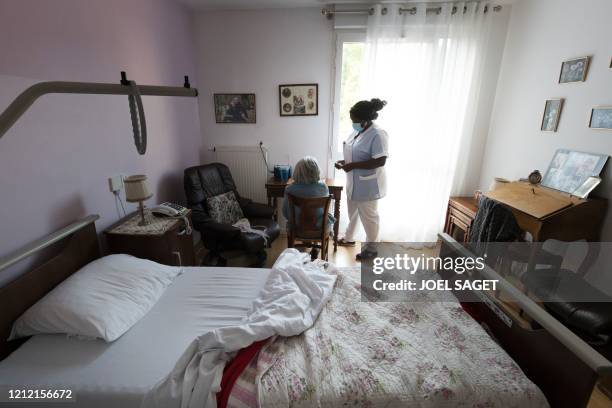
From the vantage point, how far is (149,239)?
5.96 feet

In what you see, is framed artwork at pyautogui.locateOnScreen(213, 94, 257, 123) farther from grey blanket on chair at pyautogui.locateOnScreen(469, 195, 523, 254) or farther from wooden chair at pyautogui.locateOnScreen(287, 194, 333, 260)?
grey blanket on chair at pyautogui.locateOnScreen(469, 195, 523, 254)

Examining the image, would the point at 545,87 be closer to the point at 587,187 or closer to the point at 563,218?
the point at 587,187

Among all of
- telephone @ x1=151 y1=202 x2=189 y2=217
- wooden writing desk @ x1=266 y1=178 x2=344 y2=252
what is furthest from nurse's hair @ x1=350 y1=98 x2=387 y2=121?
telephone @ x1=151 y1=202 x2=189 y2=217

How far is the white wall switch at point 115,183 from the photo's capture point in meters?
1.90

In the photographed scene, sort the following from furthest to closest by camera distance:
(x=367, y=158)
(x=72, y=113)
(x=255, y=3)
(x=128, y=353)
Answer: (x=255, y=3) < (x=367, y=158) < (x=72, y=113) < (x=128, y=353)

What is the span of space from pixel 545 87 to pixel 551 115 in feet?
0.87

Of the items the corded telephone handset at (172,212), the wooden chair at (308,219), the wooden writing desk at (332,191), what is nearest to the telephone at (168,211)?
the corded telephone handset at (172,212)

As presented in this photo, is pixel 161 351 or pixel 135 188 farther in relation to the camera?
pixel 135 188

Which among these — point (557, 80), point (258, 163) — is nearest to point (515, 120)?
A: point (557, 80)

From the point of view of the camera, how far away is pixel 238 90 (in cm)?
317

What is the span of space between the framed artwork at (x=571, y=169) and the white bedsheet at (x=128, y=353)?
2325 mm

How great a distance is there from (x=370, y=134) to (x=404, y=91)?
2.33 feet

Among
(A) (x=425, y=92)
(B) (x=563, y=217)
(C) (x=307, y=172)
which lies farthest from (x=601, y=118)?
(C) (x=307, y=172)

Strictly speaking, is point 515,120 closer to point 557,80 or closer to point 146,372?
point 557,80
